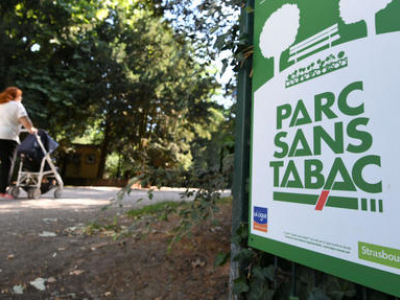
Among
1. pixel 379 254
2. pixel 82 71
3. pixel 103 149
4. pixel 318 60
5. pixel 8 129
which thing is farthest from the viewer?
pixel 103 149

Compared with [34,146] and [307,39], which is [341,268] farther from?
[34,146]

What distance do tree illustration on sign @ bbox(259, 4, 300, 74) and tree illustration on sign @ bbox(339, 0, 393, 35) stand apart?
0.77 feet

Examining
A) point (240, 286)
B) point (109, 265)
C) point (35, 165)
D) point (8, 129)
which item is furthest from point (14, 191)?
point (240, 286)

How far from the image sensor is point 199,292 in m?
2.23

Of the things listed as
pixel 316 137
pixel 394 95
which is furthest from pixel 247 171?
pixel 394 95

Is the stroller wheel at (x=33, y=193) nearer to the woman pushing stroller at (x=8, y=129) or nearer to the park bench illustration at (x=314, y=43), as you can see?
the woman pushing stroller at (x=8, y=129)

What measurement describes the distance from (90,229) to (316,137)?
3.05 metres

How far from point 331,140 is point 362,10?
0.49m

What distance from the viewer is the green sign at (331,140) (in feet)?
3.14

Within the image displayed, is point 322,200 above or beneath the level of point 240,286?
above

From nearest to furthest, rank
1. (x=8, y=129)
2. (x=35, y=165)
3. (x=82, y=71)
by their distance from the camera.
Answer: (x=8, y=129) < (x=35, y=165) < (x=82, y=71)

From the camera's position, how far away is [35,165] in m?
7.04

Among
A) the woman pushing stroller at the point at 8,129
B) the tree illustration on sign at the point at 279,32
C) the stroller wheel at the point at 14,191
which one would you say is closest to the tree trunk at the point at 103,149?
the stroller wheel at the point at 14,191

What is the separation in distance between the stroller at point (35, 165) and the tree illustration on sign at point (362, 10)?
684cm
